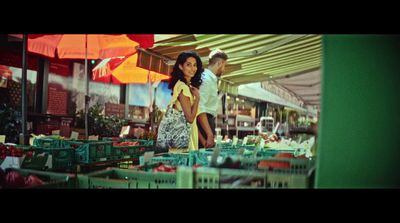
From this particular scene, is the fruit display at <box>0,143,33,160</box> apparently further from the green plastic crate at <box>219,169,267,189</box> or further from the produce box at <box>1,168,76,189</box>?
the green plastic crate at <box>219,169,267,189</box>

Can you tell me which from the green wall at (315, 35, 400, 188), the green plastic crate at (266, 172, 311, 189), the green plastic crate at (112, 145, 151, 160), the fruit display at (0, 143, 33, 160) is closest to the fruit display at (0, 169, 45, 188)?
the fruit display at (0, 143, 33, 160)

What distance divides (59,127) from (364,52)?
4.18 meters

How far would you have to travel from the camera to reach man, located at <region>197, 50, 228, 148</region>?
15.5 feet

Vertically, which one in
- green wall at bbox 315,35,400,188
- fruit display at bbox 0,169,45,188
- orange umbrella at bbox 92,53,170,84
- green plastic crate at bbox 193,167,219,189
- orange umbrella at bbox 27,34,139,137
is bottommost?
fruit display at bbox 0,169,45,188

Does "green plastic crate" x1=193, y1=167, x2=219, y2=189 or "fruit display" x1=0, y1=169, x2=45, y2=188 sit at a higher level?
"green plastic crate" x1=193, y1=167, x2=219, y2=189

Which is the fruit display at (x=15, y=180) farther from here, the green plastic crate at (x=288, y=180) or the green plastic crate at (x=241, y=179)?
the green plastic crate at (x=288, y=180)

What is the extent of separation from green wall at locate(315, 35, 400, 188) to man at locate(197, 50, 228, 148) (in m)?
1.57

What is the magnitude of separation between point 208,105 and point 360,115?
6.24 feet

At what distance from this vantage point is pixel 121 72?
5527 mm

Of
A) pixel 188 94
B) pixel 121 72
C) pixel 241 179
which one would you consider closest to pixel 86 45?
pixel 121 72
